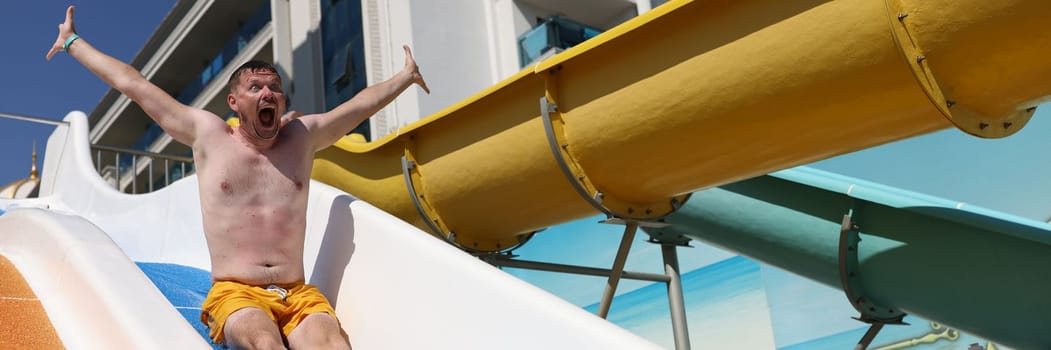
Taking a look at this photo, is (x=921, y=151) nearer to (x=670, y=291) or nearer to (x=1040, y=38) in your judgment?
(x=670, y=291)

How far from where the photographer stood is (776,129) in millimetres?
2561

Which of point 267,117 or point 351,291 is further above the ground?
point 267,117

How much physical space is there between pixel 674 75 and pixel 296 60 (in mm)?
12098

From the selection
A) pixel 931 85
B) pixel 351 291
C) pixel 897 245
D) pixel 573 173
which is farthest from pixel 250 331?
pixel 897 245

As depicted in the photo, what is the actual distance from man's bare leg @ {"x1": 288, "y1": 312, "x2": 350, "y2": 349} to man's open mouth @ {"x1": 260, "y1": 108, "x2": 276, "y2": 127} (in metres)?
0.56

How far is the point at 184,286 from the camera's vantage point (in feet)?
8.50

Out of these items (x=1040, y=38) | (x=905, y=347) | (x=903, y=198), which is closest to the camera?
(x=1040, y=38)

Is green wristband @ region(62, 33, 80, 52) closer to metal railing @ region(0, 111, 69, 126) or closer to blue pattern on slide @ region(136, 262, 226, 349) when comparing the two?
blue pattern on slide @ region(136, 262, 226, 349)

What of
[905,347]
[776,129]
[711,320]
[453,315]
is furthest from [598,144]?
[711,320]

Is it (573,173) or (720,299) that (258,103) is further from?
(720,299)

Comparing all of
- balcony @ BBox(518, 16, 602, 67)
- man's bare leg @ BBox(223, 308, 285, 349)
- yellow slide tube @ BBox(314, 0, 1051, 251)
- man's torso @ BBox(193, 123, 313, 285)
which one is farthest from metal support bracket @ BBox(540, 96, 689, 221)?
balcony @ BBox(518, 16, 602, 67)

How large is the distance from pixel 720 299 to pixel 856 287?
6.26 m

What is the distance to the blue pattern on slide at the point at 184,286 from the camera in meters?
2.25

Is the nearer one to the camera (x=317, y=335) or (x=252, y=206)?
(x=317, y=335)
